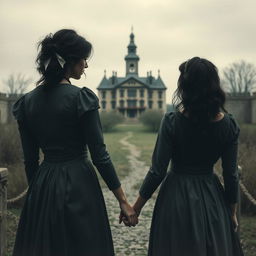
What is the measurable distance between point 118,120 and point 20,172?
33720mm

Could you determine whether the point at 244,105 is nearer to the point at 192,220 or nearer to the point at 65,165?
the point at 192,220

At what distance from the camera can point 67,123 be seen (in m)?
2.47

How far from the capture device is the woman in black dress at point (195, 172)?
2.45 m

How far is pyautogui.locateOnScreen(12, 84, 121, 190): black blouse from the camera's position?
96.8 inches

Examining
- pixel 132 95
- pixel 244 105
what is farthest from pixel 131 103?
pixel 244 105

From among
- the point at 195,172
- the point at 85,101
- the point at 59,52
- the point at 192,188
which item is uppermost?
the point at 59,52

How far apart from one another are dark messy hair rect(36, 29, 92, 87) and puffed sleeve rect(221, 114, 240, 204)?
3.84 ft

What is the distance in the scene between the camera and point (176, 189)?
260 cm

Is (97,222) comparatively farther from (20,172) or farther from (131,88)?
(131,88)

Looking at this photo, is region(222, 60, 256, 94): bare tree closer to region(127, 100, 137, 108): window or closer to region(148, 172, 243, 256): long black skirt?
region(127, 100, 137, 108): window

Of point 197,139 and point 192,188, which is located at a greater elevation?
point 197,139

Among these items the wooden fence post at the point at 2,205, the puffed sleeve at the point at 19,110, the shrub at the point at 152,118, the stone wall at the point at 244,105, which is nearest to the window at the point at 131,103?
the shrub at the point at 152,118

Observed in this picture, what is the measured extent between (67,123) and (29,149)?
0.48 metres

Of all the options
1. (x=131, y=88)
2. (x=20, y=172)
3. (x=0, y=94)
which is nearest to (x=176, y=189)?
(x=20, y=172)
